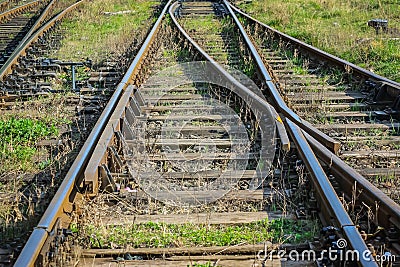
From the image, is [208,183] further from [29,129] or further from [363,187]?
[29,129]

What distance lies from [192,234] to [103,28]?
1037 cm

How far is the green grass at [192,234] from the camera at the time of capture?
12.7 feet

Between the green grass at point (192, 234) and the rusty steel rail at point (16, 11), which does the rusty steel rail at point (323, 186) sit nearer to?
the green grass at point (192, 234)

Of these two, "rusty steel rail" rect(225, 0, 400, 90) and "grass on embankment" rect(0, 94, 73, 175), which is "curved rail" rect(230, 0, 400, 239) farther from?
"grass on embankment" rect(0, 94, 73, 175)

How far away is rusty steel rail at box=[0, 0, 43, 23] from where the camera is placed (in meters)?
15.1

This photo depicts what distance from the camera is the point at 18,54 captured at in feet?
31.4

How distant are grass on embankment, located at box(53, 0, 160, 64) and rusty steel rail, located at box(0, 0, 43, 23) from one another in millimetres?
1582

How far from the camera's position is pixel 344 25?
13.1 m

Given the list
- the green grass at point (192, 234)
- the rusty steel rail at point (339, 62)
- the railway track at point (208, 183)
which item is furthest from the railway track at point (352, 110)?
the green grass at point (192, 234)

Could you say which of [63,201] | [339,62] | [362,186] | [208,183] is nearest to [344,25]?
[339,62]

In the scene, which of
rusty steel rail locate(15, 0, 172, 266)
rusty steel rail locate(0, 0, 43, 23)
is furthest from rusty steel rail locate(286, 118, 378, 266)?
rusty steel rail locate(0, 0, 43, 23)

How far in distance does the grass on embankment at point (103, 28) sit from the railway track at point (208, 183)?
3.29m

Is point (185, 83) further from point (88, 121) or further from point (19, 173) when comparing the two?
point (19, 173)

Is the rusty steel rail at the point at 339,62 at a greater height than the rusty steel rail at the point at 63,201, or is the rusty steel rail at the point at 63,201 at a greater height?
the rusty steel rail at the point at 339,62
